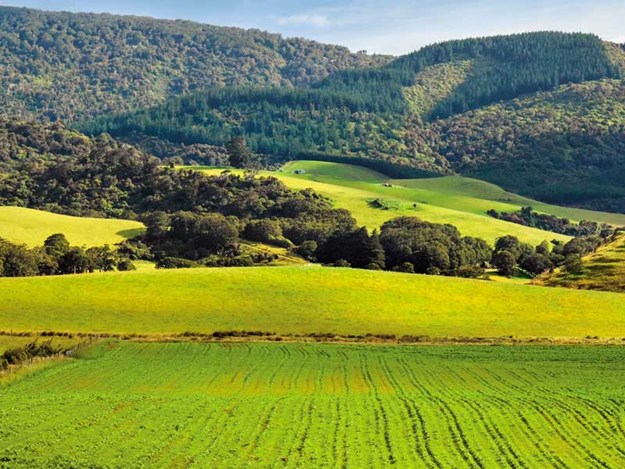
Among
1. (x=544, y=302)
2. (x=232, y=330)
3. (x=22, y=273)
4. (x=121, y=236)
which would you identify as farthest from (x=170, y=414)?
(x=121, y=236)

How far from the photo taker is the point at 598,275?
389 ft

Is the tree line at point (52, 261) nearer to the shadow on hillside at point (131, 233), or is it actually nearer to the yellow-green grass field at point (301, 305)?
the yellow-green grass field at point (301, 305)

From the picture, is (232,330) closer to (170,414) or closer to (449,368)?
(449,368)

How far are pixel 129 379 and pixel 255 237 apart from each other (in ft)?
400

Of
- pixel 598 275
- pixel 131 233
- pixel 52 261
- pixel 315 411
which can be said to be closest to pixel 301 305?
pixel 315 411

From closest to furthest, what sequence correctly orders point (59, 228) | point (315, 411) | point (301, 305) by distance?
point (315, 411) < point (301, 305) < point (59, 228)

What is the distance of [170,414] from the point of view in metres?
41.0

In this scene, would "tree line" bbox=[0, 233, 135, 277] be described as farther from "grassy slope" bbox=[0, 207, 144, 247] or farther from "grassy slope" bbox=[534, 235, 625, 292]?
"grassy slope" bbox=[534, 235, 625, 292]

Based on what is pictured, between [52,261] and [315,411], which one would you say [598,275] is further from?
[315,411]

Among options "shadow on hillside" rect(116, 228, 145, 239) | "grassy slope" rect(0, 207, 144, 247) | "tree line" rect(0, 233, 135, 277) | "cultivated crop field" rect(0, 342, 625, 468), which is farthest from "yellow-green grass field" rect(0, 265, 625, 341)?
"shadow on hillside" rect(116, 228, 145, 239)

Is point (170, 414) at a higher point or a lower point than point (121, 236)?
higher

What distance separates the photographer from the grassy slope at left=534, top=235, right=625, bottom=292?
113750 mm

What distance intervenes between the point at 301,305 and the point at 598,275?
51412mm

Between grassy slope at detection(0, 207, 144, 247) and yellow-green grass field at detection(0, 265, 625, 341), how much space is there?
192ft
